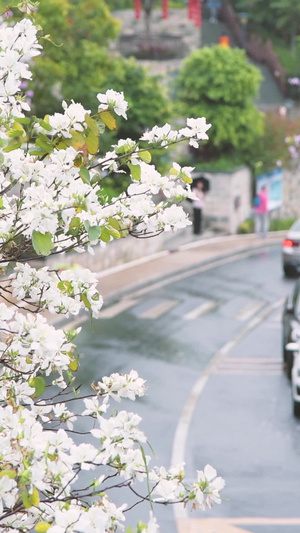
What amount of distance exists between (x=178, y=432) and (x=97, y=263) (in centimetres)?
1424

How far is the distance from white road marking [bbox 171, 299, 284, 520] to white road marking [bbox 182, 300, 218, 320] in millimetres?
1124

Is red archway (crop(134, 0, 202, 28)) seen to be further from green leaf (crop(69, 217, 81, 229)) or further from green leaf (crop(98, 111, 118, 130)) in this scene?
green leaf (crop(69, 217, 81, 229))

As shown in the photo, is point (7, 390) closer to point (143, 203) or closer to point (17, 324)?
point (17, 324)

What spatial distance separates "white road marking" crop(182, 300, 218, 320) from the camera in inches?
894

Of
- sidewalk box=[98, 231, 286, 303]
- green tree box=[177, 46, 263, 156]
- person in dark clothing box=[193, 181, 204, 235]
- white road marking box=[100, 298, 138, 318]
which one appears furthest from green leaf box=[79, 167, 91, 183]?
green tree box=[177, 46, 263, 156]

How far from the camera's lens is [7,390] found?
5.46 metres

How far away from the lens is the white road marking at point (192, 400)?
13115 millimetres

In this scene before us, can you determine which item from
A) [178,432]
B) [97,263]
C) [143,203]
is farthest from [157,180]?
[97,263]

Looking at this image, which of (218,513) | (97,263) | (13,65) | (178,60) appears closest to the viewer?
(13,65)

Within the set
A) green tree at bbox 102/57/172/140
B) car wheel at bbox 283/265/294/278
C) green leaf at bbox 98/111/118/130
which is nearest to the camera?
green leaf at bbox 98/111/118/130

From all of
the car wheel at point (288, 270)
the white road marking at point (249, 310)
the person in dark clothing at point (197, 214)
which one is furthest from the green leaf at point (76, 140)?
the person in dark clothing at point (197, 214)

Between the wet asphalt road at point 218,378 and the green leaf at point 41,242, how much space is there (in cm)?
559

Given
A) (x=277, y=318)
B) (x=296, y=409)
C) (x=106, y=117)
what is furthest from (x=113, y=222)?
(x=277, y=318)

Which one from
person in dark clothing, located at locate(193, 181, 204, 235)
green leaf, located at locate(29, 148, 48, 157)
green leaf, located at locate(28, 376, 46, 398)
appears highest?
green leaf, located at locate(29, 148, 48, 157)
